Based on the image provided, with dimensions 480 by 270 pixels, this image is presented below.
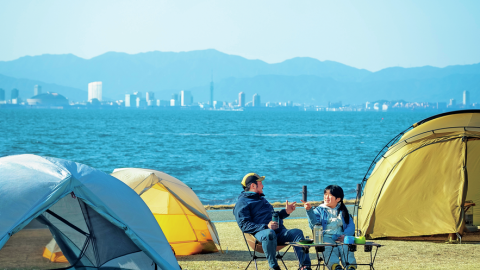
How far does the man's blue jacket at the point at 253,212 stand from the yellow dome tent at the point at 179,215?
85.5 inches

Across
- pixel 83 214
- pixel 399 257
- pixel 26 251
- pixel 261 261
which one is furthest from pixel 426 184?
pixel 26 251

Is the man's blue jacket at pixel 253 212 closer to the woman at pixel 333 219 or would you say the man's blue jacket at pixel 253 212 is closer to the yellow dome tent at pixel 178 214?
the woman at pixel 333 219

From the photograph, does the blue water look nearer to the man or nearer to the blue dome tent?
the man

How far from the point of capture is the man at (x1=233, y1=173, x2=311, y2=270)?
6793 mm

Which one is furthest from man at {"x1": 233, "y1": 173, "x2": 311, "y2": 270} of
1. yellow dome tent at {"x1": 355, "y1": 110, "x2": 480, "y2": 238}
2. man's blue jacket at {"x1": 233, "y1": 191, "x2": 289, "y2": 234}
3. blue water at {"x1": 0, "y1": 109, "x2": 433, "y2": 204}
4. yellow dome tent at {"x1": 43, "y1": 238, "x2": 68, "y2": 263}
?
blue water at {"x1": 0, "y1": 109, "x2": 433, "y2": 204}

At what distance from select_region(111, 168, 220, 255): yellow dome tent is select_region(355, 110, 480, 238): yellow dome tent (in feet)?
9.62

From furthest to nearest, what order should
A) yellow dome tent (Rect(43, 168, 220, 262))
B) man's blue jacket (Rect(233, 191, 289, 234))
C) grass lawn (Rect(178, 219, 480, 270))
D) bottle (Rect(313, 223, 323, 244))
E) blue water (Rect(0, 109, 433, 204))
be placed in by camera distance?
blue water (Rect(0, 109, 433, 204)) < yellow dome tent (Rect(43, 168, 220, 262)) < grass lawn (Rect(178, 219, 480, 270)) < man's blue jacket (Rect(233, 191, 289, 234)) < bottle (Rect(313, 223, 323, 244))

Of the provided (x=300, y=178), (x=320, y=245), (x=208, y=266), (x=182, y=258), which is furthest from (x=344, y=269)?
(x=300, y=178)

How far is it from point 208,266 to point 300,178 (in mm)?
27884

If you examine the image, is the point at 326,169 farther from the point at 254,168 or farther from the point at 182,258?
the point at 182,258

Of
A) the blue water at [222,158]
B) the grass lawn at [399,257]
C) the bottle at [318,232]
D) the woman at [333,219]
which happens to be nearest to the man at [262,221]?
the woman at [333,219]

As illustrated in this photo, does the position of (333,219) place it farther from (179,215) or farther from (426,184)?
(426,184)

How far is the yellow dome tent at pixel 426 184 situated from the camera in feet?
32.4

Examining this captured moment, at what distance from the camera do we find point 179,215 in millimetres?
9430
